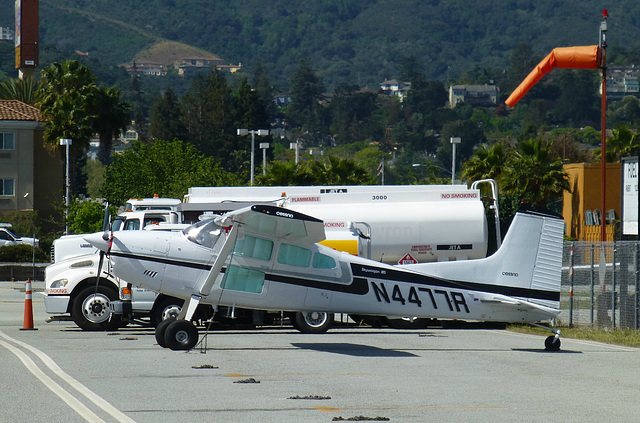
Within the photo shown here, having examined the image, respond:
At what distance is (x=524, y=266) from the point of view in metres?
16.5

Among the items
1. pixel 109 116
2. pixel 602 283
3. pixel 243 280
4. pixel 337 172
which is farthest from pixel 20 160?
pixel 243 280

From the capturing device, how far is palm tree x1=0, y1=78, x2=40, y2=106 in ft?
247

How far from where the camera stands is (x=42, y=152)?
217ft

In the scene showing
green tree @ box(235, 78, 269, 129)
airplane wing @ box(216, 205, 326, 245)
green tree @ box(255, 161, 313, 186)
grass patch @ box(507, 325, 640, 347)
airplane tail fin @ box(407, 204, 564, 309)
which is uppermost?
green tree @ box(235, 78, 269, 129)

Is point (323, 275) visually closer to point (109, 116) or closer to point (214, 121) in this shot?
point (109, 116)

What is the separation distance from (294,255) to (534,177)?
3355cm

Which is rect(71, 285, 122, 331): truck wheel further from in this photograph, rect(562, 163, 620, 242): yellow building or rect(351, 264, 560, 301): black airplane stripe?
rect(562, 163, 620, 242): yellow building

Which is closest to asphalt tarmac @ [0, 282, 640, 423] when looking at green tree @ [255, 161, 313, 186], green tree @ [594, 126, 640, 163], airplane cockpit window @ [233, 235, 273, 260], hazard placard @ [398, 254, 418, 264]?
airplane cockpit window @ [233, 235, 273, 260]

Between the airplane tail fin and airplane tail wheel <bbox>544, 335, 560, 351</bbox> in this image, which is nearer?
airplane tail wheel <bbox>544, 335, 560, 351</bbox>

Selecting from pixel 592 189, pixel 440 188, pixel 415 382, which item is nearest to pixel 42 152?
pixel 592 189

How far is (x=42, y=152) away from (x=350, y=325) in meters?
48.8

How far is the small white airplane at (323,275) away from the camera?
52.3 feet

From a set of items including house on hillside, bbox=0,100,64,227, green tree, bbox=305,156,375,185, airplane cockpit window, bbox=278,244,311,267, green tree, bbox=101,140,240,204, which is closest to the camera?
airplane cockpit window, bbox=278,244,311,267

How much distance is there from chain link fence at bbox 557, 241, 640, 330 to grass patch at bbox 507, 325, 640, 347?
0.41 meters
